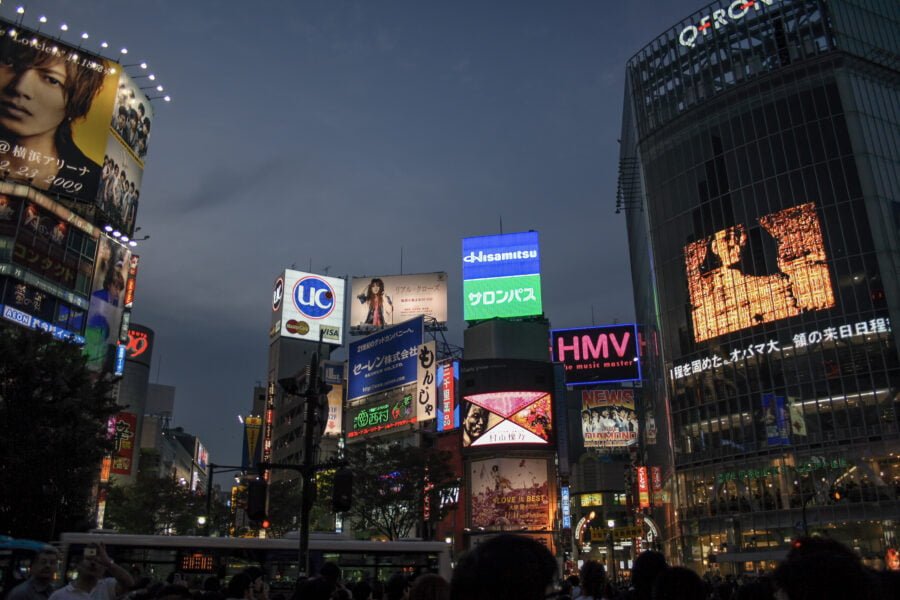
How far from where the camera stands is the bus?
20812 mm

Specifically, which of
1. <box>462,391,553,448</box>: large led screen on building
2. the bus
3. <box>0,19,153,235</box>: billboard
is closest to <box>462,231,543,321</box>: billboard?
<box>462,391,553,448</box>: large led screen on building

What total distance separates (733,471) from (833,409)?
931cm

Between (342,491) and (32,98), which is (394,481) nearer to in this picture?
(342,491)

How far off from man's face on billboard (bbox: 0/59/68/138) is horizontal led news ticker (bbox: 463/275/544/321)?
144ft

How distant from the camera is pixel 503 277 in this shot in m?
81.4

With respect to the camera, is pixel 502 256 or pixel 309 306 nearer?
pixel 502 256

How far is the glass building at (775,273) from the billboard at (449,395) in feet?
66.2

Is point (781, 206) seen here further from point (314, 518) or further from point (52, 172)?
point (52, 172)

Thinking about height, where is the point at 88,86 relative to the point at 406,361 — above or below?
above

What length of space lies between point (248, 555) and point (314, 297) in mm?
70359

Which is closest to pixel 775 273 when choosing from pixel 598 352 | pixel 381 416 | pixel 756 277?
pixel 756 277

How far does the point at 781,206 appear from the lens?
60.5 meters

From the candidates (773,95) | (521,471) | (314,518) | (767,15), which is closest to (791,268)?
(773,95)

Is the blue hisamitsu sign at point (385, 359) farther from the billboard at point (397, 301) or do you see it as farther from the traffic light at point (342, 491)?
the traffic light at point (342, 491)
